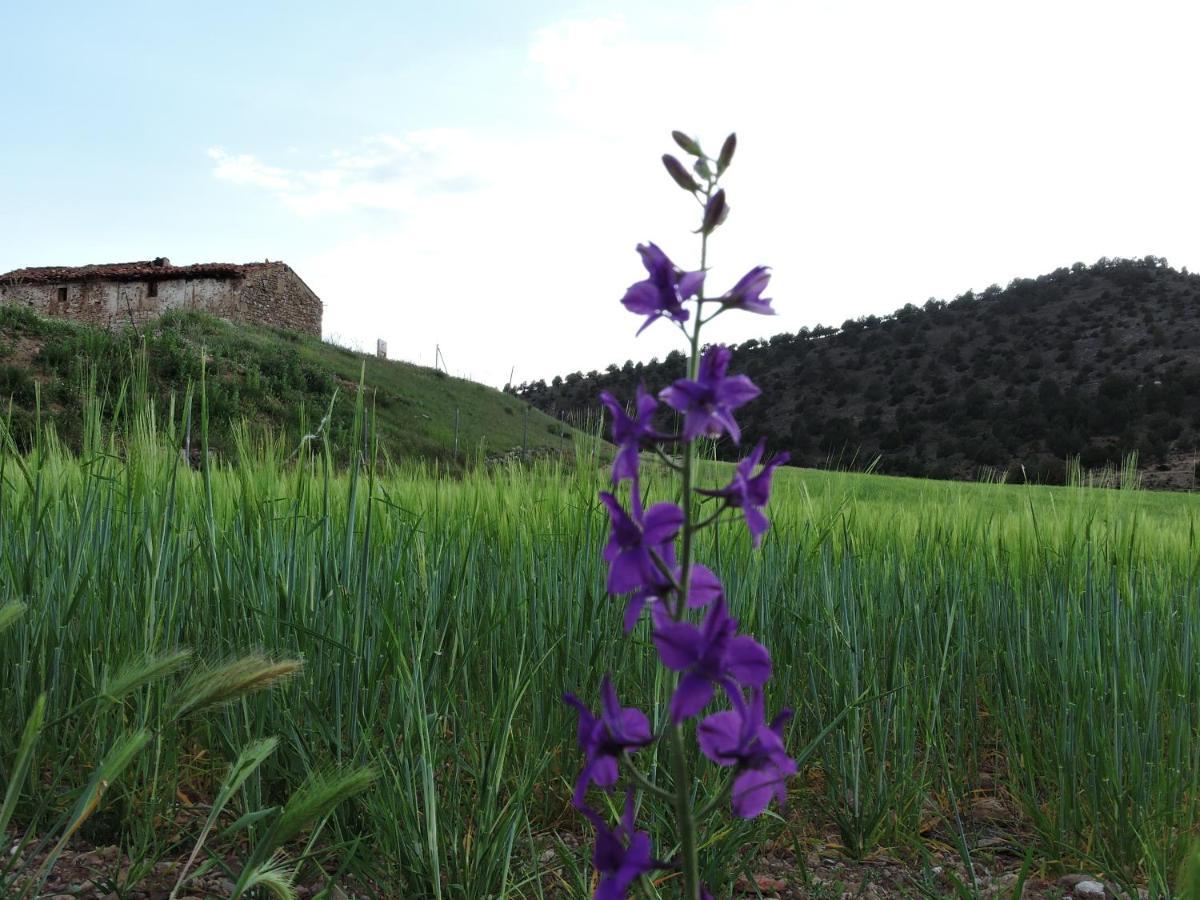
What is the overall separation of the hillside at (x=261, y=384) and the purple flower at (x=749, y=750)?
382 inches

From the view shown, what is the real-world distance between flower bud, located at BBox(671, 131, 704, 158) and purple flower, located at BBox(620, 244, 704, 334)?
167mm

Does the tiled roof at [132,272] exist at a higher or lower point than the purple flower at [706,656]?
higher

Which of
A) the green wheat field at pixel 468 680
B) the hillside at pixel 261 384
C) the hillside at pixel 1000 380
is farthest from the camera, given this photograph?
the hillside at pixel 1000 380

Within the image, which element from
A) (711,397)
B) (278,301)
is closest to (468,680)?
(711,397)

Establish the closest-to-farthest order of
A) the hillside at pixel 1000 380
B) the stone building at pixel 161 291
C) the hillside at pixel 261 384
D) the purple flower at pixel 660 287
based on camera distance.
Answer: the purple flower at pixel 660 287 < the hillside at pixel 261 384 < the stone building at pixel 161 291 < the hillside at pixel 1000 380

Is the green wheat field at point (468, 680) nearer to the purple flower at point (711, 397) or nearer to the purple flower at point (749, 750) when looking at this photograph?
the purple flower at point (749, 750)

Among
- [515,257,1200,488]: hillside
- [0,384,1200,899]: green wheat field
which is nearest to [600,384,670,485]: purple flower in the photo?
[0,384,1200,899]: green wheat field

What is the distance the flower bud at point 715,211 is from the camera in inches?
33.1

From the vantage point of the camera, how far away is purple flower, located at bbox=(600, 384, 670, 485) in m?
0.74

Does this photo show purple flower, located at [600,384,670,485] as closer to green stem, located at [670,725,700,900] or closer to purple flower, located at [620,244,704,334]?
purple flower, located at [620,244,704,334]

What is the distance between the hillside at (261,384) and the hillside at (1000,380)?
6730 mm

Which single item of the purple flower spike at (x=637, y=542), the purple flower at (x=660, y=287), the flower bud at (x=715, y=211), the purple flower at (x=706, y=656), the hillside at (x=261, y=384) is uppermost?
the hillside at (x=261, y=384)

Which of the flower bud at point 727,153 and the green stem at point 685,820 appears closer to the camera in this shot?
the green stem at point 685,820

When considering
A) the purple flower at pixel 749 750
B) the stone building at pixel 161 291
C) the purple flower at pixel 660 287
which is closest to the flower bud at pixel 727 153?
the purple flower at pixel 660 287
